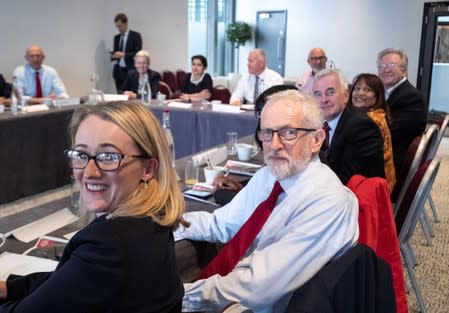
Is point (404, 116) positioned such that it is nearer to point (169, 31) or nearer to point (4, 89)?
point (4, 89)

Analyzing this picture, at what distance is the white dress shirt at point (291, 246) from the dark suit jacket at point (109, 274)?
34 cm

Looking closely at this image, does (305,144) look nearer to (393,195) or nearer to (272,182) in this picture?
(272,182)

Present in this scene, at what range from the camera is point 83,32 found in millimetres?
7102

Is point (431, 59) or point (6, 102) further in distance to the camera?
point (431, 59)

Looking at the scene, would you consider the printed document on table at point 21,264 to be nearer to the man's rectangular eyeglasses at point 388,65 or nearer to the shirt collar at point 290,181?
the shirt collar at point 290,181

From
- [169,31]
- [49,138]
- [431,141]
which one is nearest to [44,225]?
[431,141]

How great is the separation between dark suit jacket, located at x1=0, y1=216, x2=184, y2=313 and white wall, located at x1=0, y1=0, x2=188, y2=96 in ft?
19.2

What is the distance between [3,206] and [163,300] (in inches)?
132

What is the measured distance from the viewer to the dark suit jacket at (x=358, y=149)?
2215 mm

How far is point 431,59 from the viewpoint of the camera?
27.0 feet

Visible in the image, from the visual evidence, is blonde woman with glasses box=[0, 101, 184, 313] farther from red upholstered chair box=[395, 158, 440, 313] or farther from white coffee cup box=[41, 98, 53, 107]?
white coffee cup box=[41, 98, 53, 107]

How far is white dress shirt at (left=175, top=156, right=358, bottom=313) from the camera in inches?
48.4

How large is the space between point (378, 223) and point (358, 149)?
87 cm


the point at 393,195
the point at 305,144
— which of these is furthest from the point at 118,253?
the point at 393,195
